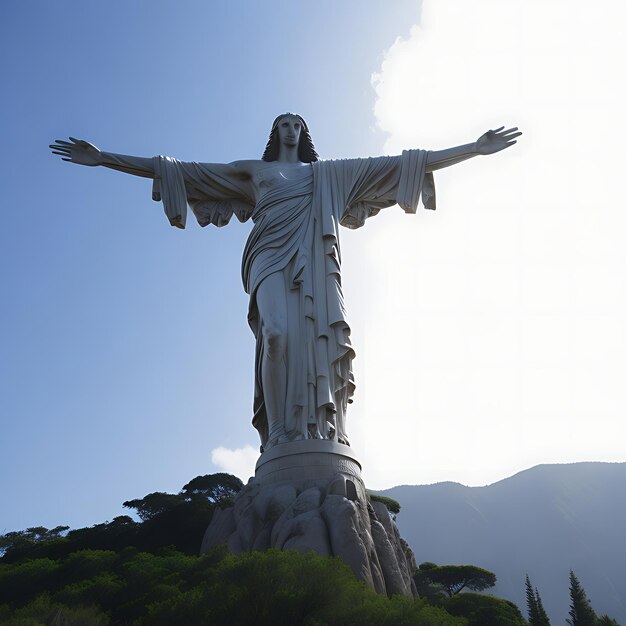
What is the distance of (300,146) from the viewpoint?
11.4 m

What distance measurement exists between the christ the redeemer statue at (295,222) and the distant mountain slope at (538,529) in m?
77.2

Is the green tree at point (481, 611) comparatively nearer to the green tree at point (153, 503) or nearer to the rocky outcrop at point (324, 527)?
the rocky outcrop at point (324, 527)

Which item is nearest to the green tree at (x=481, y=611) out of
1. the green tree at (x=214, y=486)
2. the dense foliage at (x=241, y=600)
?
the dense foliage at (x=241, y=600)

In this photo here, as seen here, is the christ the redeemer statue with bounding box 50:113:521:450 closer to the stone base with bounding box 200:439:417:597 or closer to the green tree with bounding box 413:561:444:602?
the stone base with bounding box 200:439:417:597

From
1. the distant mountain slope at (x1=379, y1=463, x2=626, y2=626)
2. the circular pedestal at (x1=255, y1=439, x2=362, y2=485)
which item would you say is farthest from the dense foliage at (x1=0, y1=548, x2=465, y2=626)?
the distant mountain slope at (x1=379, y1=463, x2=626, y2=626)

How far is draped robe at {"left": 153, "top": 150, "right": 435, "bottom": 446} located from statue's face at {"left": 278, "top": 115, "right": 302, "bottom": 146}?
22.8 inches

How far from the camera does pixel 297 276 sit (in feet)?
30.3

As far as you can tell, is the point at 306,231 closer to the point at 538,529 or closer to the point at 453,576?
the point at 453,576

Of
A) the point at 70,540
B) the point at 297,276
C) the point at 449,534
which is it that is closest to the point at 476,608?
the point at 297,276

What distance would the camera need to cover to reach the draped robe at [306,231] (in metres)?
8.59

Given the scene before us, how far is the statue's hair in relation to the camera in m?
11.2

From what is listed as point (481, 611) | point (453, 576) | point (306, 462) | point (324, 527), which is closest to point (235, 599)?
point (324, 527)

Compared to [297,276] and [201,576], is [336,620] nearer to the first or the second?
[201,576]

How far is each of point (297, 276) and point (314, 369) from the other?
1359 mm
